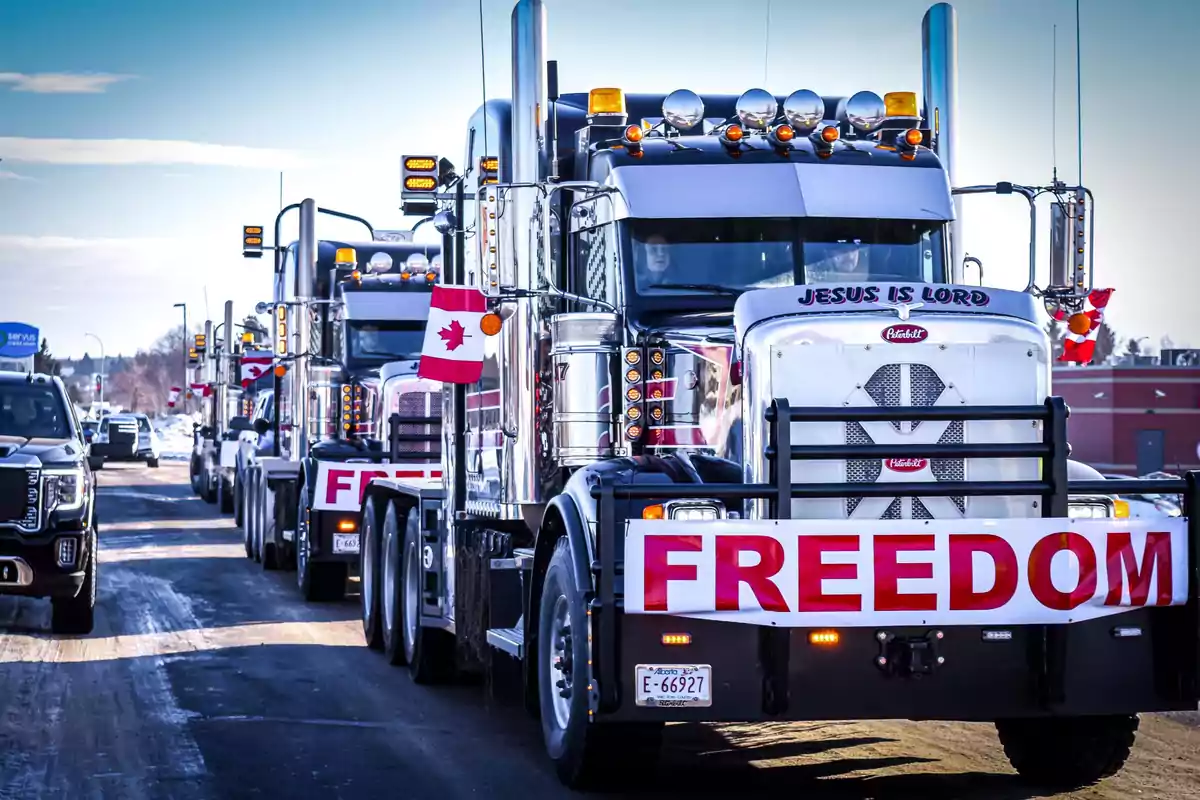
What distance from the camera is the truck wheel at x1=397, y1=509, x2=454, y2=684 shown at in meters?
12.6

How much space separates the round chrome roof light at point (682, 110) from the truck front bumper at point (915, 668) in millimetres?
3600

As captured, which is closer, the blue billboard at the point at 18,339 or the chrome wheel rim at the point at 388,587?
the chrome wheel rim at the point at 388,587

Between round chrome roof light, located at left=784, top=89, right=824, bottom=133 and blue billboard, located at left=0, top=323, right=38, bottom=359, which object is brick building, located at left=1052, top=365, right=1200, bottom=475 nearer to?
blue billboard, located at left=0, top=323, right=38, bottom=359

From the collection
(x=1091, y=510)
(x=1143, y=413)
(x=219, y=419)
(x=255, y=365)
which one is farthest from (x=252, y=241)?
(x=1143, y=413)

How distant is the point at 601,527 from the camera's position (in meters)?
7.73

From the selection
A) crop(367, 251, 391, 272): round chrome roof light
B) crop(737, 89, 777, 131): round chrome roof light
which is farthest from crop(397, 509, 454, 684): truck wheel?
crop(367, 251, 391, 272): round chrome roof light

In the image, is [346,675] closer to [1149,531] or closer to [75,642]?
[75,642]

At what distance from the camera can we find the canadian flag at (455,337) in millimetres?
11430

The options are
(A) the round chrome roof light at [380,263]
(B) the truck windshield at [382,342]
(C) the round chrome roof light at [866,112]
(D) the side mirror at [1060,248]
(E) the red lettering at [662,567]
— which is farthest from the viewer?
(A) the round chrome roof light at [380,263]

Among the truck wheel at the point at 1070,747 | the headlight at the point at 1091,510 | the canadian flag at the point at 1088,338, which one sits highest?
the canadian flag at the point at 1088,338

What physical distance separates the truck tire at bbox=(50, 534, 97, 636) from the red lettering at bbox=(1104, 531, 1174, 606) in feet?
31.8

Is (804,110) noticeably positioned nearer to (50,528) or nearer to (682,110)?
(682,110)

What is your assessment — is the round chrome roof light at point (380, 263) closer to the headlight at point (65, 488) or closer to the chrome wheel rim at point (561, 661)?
the headlight at point (65, 488)

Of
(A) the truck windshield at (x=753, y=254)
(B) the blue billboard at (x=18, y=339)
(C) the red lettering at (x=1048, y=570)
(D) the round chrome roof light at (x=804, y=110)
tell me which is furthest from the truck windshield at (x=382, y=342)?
(B) the blue billboard at (x=18, y=339)
